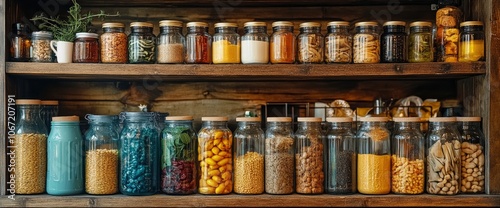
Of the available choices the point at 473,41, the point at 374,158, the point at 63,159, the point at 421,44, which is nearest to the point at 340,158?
the point at 374,158

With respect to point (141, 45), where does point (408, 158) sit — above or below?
below

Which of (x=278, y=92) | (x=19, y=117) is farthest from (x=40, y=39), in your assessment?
(x=278, y=92)

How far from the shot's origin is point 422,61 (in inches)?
69.9

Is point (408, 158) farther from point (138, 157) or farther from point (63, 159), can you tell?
point (63, 159)

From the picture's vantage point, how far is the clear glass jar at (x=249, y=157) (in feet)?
5.78

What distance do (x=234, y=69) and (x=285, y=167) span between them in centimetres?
34

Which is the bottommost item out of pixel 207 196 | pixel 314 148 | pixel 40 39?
pixel 207 196

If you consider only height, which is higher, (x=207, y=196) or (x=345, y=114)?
(x=345, y=114)

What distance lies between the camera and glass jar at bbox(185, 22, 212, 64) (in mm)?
1778

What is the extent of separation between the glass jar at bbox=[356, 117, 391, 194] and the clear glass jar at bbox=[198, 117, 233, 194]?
1.32 ft

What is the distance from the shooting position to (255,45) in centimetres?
176

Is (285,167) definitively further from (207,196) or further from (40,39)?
(40,39)

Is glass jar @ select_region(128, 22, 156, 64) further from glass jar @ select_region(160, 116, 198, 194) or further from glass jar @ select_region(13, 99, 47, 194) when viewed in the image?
glass jar @ select_region(13, 99, 47, 194)

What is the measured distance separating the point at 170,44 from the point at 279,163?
49cm
